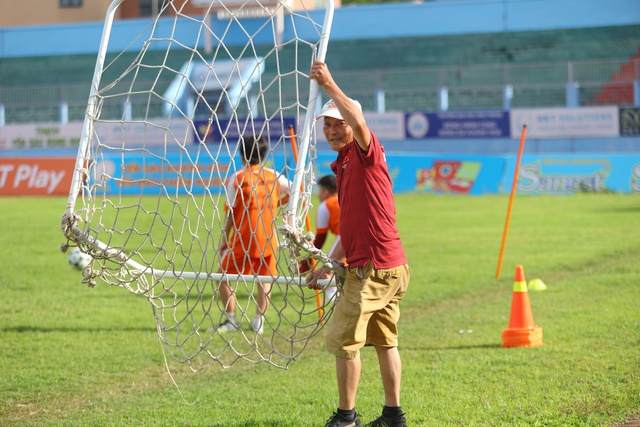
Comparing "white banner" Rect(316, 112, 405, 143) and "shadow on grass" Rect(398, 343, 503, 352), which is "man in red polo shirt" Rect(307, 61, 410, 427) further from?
"white banner" Rect(316, 112, 405, 143)

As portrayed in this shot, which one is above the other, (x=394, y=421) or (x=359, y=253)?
(x=359, y=253)

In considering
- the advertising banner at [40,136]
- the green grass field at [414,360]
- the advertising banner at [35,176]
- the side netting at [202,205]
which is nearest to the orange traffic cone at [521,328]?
the green grass field at [414,360]

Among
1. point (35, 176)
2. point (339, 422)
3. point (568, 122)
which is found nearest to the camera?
point (339, 422)

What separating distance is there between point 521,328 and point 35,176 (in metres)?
21.9

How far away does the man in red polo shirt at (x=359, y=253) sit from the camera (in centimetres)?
527

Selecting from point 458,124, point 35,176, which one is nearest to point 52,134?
point 35,176

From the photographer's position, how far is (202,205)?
279 inches

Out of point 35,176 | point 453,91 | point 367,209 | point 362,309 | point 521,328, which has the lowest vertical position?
point 521,328

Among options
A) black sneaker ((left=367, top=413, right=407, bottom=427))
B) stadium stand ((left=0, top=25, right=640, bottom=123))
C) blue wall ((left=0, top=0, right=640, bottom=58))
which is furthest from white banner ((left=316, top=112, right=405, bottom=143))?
black sneaker ((left=367, top=413, right=407, bottom=427))

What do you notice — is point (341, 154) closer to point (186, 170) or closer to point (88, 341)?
point (88, 341)

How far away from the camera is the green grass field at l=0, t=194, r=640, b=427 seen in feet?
20.3

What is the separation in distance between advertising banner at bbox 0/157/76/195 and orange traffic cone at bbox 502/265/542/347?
20.5m

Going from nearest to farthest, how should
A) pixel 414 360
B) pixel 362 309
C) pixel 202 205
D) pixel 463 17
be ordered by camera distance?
pixel 362 309 → pixel 202 205 → pixel 414 360 → pixel 463 17

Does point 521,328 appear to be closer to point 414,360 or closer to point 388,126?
point 414,360
